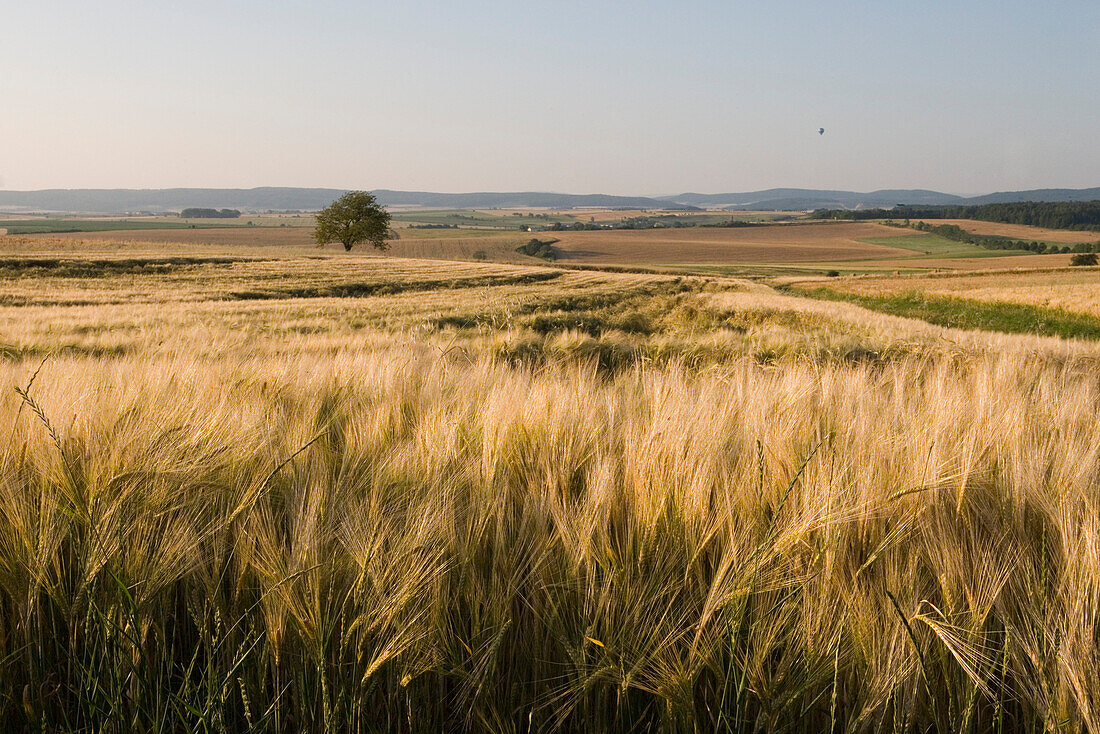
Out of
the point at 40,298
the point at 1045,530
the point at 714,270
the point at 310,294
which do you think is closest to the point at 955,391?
the point at 1045,530

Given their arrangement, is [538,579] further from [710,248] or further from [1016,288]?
[710,248]

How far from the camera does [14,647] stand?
1.17 metres

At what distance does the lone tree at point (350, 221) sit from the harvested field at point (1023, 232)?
329 feet

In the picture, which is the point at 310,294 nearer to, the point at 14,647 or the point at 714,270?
Answer: the point at 14,647

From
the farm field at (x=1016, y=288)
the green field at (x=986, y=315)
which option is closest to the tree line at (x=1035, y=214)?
the farm field at (x=1016, y=288)

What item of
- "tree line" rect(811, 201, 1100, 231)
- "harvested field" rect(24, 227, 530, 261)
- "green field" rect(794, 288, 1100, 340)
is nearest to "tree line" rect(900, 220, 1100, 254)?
"tree line" rect(811, 201, 1100, 231)

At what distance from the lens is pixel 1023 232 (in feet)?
361

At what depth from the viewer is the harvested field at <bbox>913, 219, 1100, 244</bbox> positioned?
102m

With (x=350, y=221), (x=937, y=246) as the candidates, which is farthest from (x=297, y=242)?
(x=937, y=246)

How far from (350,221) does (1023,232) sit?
112714mm

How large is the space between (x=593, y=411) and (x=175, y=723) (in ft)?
4.64

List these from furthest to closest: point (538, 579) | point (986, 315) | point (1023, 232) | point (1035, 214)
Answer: point (1035, 214) < point (1023, 232) < point (986, 315) < point (538, 579)

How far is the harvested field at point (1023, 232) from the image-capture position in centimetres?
10171

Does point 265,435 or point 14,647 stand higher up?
point 265,435
